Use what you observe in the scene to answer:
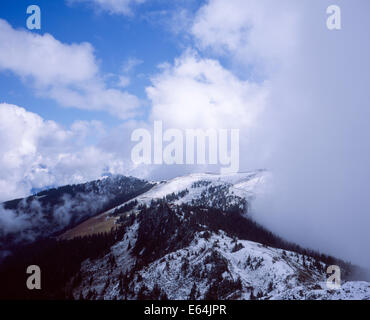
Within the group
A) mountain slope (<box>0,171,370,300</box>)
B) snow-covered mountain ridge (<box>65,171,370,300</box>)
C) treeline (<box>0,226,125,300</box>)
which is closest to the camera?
snow-covered mountain ridge (<box>65,171,370,300</box>)

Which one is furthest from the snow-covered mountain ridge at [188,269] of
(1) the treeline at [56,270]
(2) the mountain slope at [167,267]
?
(1) the treeline at [56,270]

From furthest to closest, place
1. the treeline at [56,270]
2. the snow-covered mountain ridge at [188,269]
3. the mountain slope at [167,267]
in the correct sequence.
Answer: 1. the treeline at [56,270]
2. the mountain slope at [167,267]
3. the snow-covered mountain ridge at [188,269]

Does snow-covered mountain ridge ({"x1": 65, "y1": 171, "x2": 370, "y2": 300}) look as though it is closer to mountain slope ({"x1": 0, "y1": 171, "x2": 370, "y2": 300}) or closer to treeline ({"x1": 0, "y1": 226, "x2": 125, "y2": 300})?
mountain slope ({"x1": 0, "y1": 171, "x2": 370, "y2": 300})

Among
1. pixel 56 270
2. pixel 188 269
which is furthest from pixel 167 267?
pixel 56 270

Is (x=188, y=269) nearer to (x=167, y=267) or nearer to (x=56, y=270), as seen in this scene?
(x=167, y=267)

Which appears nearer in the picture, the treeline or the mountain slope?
the mountain slope

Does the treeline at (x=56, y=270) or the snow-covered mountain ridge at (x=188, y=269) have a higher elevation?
the snow-covered mountain ridge at (x=188, y=269)

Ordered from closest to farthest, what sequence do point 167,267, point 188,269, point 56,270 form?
point 188,269 → point 167,267 → point 56,270

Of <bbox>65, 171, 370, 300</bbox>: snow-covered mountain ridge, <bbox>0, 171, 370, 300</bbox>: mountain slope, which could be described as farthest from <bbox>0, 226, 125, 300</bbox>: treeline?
<bbox>65, 171, 370, 300</bbox>: snow-covered mountain ridge

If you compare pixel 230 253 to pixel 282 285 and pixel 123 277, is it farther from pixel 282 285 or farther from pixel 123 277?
pixel 123 277

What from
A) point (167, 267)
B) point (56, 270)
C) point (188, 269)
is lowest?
point (56, 270)

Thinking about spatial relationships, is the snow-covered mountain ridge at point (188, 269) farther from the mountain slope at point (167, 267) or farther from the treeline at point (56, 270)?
the treeline at point (56, 270)
